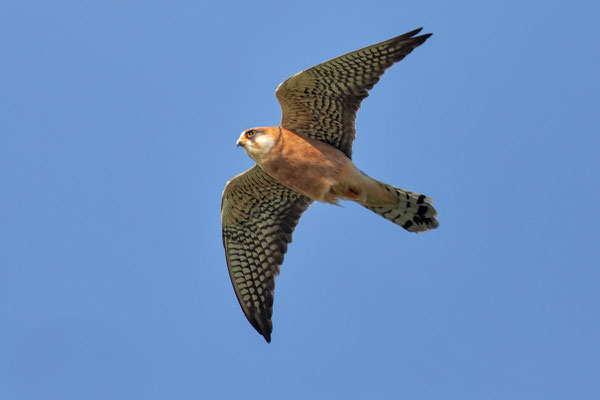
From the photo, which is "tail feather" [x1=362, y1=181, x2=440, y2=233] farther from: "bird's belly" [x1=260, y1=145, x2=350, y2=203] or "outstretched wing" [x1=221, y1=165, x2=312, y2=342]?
"outstretched wing" [x1=221, y1=165, x2=312, y2=342]

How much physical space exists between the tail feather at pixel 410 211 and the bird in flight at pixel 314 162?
1cm

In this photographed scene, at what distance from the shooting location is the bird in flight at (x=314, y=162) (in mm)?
9391

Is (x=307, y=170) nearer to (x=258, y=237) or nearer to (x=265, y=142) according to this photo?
(x=265, y=142)

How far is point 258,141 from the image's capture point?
955cm

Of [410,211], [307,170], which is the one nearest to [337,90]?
[307,170]

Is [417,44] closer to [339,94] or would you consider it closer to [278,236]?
[339,94]

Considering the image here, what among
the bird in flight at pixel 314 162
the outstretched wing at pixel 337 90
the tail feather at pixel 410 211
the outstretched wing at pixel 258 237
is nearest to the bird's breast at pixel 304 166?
the bird in flight at pixel 314 162

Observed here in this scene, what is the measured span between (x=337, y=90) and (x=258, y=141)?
3.89ft

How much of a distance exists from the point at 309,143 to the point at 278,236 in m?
1.74

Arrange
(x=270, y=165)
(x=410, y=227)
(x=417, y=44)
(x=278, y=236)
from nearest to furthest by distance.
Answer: (x=417, y=44) → (x=270, y=165) → (x=410, y=227) → (x=278, y=236)

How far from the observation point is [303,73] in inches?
367

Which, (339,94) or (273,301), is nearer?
(339,94)

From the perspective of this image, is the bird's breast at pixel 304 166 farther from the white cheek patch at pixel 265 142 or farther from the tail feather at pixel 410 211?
the tail feather at pixel 410 211

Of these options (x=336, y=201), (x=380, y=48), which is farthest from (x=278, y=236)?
(x=380, y=48)
